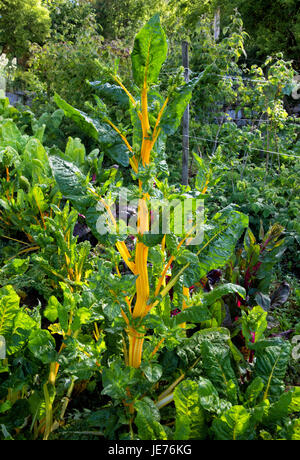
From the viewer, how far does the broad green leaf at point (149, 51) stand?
107 cm

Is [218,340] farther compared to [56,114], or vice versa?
[56,114]

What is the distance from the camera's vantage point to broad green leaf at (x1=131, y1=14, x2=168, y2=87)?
1.07 metres

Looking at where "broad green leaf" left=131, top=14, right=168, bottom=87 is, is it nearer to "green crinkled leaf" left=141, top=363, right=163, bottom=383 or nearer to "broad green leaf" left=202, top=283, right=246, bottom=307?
"broad green leaf" left=202, top=283, right=246, bottom=307

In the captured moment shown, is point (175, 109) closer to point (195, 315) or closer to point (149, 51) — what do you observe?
point (149, 51)

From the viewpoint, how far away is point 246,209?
3.17m

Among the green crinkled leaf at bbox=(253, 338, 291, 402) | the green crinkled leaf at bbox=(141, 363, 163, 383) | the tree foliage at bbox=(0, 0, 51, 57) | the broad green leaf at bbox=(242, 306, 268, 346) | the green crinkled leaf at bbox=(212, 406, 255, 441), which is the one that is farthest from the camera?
the tree foliage at bbox=(0, 0, 51, 57)

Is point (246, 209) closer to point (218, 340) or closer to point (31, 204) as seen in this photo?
point (31, 204)

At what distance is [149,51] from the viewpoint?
3.62 ft

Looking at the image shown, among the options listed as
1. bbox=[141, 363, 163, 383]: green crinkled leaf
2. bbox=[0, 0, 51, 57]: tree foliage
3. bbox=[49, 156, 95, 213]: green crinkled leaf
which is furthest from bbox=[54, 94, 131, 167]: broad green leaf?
bbox=[0, 0, 51, 57]: tree foliage

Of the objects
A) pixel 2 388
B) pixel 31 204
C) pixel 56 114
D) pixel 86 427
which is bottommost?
pixel 86 427

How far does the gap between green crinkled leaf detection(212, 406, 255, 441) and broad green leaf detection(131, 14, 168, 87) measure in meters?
1.01

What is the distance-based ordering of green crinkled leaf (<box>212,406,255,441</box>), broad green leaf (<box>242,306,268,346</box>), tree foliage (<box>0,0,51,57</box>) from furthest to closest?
tree foliage (<box>0,0,51,57</box>) < broad green leaf (<box>242,306,268,346</box>) < green crinkled leaf (<box>212,406,255,441</box>)
